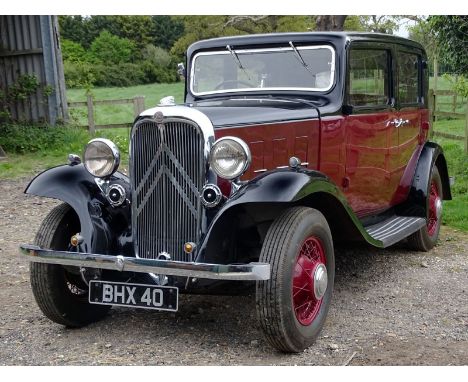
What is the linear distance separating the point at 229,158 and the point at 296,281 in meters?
0.81

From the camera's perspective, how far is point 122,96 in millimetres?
22266

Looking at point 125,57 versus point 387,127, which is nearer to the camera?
point 387,127

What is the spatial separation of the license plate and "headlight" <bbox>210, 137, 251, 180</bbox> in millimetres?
720

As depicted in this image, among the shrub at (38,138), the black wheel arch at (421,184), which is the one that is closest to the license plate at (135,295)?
the black wheel arch at (421,184)

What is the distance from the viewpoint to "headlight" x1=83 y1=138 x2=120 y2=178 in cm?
398

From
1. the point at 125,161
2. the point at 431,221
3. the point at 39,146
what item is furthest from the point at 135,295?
the point at 39,146

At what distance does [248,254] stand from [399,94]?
8.12ft

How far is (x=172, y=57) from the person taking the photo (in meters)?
30.0

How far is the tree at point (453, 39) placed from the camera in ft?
31.2

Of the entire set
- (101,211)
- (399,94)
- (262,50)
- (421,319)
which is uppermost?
(262,50)

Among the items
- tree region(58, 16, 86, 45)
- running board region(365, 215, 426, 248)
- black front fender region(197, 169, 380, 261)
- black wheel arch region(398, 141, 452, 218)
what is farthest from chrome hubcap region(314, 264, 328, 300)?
tree region(58, 16, 86, 45)

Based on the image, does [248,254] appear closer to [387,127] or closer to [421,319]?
[421,319]

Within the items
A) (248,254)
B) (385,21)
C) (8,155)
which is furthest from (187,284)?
(385,21)

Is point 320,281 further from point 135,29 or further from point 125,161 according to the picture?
point 135,29
